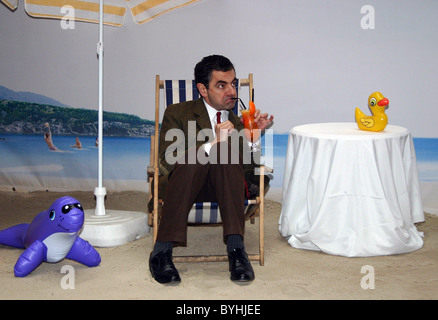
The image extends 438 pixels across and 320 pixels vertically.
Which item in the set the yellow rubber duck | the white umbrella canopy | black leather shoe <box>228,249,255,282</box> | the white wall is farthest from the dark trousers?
the white wall

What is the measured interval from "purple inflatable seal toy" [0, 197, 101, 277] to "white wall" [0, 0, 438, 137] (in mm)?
2050

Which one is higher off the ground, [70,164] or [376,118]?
[376,118]

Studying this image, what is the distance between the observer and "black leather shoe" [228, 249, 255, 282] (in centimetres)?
274

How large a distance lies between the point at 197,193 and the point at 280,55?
2.03 m

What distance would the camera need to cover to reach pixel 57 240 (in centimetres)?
290

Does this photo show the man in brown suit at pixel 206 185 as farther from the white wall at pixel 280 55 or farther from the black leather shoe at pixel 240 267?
the white wall at pixel 280 55

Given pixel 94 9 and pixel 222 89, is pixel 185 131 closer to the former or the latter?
pixel 222 89

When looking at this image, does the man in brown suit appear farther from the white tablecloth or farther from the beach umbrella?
the beach umbrella

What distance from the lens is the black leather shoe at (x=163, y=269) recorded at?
2748 millimetres

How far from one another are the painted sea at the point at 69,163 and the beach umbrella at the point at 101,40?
1.22 m

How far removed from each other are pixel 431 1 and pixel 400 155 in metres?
1.60

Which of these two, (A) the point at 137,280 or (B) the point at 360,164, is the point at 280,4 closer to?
(B) the point at 360,164

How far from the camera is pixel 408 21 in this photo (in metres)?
4.32

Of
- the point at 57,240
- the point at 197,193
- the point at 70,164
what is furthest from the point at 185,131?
the point at 70,164
